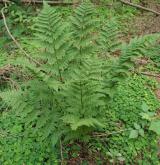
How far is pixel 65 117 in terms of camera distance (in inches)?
142

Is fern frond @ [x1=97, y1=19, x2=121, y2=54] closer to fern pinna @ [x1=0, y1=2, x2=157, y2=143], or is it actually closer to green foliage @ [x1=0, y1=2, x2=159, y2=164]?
green foliage @ [x1=0, y1=2, x2=159, y2=164]

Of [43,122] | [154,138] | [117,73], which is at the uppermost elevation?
[117,73]

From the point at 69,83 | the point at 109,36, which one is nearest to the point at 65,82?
the point at 69,83

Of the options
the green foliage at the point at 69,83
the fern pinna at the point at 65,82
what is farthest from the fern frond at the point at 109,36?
the fern pinna at the point at 65,82

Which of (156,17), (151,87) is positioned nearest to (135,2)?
(156,17)

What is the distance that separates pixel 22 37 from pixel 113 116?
7.44 ft

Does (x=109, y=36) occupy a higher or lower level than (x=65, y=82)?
higher

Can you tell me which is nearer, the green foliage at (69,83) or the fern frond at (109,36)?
the green foliage at (69,83)

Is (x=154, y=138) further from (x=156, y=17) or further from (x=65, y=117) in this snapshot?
(x=156, y=17)

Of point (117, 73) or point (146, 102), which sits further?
point (146, 102)

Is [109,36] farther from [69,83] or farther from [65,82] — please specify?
[69,83]

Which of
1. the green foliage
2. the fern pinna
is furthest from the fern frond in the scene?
the fern pinna

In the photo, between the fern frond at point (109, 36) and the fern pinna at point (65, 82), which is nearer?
the fern pinna at point (65, 82)

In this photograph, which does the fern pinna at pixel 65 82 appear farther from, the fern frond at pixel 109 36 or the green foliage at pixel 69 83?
the fern frond at pixel 109 36
